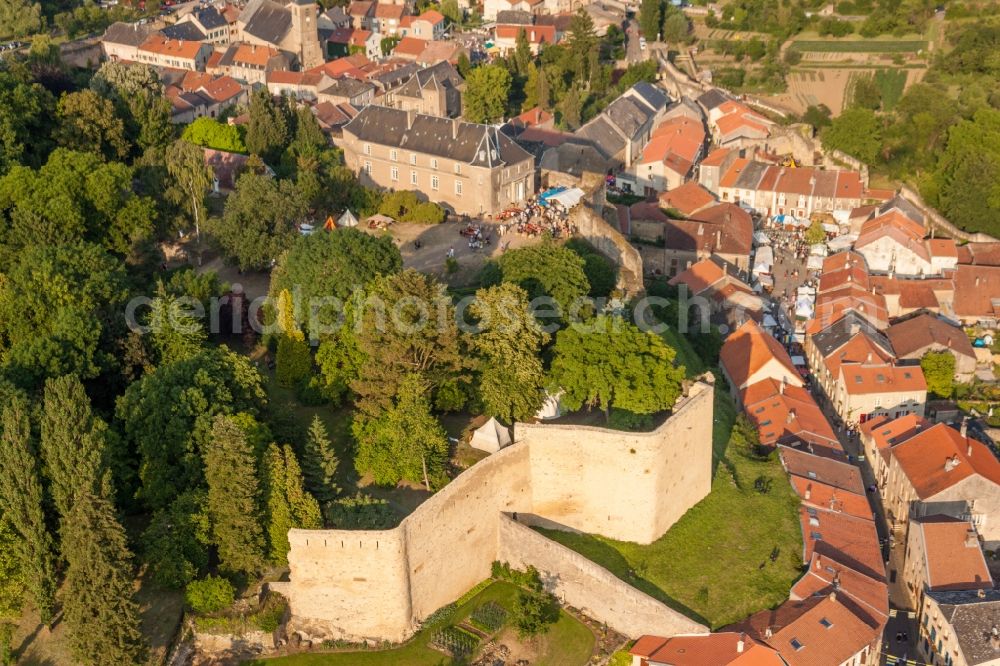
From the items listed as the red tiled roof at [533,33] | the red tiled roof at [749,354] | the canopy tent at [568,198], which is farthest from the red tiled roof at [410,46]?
the red tiled roof at [749,354]

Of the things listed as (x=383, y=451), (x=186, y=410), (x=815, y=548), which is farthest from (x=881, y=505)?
(x=186, y=410)

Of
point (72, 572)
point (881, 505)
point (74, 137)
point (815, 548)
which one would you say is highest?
point (74, 137)

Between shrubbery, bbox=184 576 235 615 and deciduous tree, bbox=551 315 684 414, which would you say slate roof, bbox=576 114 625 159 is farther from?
shrubbery, bbox=184 576 235 615

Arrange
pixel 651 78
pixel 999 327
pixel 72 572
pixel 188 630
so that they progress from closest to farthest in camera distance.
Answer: pixel 72 572
pixel 188 630
pixel 999 327
pixel 651 78

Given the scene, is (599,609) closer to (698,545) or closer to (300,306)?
(698,545)

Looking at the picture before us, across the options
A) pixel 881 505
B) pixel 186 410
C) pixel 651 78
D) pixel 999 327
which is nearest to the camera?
pixel 186 410

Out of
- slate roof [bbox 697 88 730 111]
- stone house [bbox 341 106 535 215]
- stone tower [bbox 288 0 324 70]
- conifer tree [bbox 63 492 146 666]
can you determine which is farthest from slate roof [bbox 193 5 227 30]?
conifer tree [bbox 63 492 146 666]

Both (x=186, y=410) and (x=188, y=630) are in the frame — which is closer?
(x=188, y=630)
